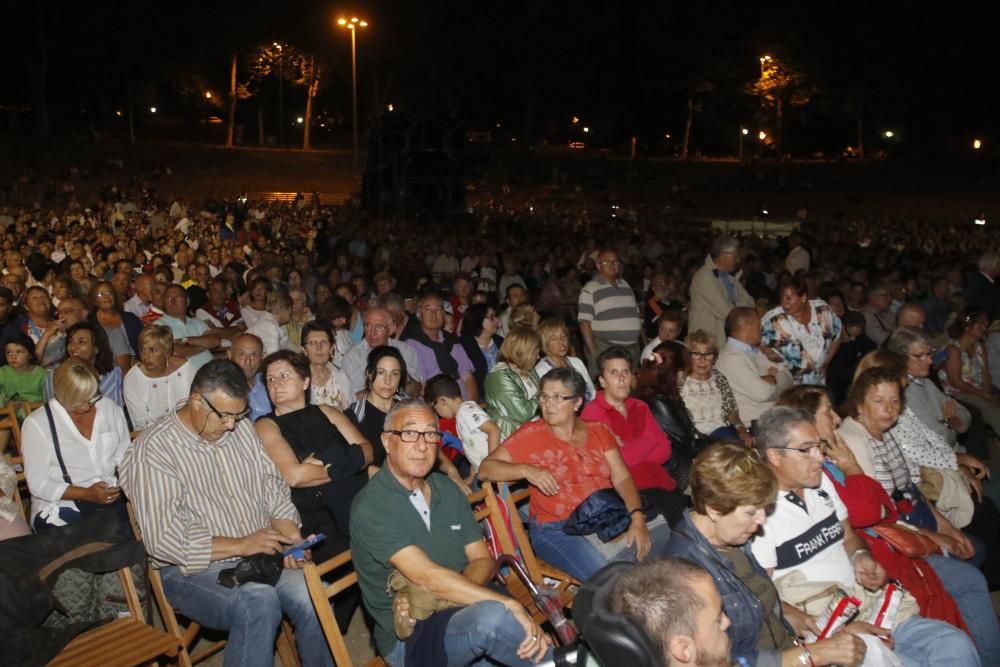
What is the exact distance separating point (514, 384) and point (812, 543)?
2.16 m

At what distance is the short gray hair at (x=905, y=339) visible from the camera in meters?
5.63

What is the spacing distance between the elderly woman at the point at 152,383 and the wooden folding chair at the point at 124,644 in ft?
6.39

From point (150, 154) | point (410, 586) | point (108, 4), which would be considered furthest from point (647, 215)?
point (410, 586)

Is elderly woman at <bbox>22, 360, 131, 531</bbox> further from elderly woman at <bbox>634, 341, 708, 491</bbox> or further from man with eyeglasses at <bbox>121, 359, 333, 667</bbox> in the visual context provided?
elderly woman at <bbox>634, 341, 708, 491</bbox>

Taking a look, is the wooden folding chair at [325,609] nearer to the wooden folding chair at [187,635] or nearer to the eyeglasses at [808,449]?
the wooden folding chair at [187,635]

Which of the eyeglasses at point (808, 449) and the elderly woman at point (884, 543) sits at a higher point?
the eyeglasses at point (808, 449)

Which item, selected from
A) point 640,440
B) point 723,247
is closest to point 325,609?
point 640,440

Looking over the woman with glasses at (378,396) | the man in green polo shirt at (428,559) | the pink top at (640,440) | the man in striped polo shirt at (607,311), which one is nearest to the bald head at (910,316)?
the man in striped polo shirt at (607,311)

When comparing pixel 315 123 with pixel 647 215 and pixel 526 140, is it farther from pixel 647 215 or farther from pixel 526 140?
pixel 647 215

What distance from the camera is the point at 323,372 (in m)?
5.73

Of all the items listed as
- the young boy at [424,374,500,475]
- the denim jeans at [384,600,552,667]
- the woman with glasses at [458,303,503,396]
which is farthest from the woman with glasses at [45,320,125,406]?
the denim jeans at [384,600,552,667]

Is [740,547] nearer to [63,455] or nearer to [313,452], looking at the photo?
[313,452]

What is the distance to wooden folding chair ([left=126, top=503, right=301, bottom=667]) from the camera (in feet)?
12.0

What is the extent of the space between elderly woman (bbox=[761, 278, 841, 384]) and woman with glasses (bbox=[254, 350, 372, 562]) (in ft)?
12.0
